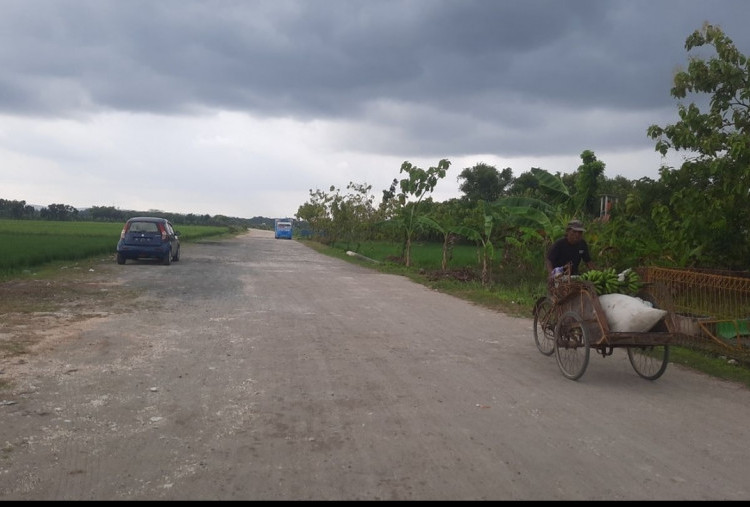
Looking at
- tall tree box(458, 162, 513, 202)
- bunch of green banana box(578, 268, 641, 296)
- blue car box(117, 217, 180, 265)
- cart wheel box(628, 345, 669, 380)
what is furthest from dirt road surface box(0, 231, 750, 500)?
tall tree box(458, 162, 513, 202)

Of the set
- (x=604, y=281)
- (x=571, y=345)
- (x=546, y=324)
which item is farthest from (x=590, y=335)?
(x=546, y=324)

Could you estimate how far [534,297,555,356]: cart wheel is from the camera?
773 centimetres

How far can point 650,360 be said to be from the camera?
22.7ft

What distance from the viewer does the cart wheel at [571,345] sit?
6684mm

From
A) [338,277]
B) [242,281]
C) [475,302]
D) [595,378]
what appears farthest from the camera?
[338,277]

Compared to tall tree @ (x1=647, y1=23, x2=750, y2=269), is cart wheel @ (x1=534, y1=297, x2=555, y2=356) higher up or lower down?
lower down

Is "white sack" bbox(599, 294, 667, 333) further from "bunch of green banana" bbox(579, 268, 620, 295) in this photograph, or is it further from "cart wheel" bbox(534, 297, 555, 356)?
"cart wheel" bbox(534, 297, 555, 356)

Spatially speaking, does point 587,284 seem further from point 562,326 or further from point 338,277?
point 338,277

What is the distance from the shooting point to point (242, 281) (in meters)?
16.9

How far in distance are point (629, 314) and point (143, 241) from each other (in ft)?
58.9

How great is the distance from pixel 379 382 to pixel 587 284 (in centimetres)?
250

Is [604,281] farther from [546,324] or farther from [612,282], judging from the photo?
[546,324]

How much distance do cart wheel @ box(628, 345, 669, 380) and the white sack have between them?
44cm

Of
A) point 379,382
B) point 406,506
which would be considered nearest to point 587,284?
point 379,382
